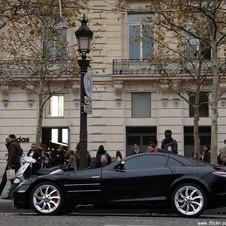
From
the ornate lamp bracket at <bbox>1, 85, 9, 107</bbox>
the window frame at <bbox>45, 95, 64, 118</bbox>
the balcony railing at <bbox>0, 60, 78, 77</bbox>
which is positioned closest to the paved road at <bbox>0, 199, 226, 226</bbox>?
the balcony railing at <bbox>0, 60, 78, 77</bbox>

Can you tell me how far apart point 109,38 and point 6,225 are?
21760 mm

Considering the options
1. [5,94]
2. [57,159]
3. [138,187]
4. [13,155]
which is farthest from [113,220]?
[5,94]

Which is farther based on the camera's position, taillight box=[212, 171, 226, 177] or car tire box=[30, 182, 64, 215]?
car tire box=[30, 182, 64, 215]

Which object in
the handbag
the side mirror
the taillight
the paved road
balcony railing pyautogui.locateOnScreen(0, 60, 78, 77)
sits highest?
balcony railing pyautogui.locateOnScreen(0, 60, 78, 77)

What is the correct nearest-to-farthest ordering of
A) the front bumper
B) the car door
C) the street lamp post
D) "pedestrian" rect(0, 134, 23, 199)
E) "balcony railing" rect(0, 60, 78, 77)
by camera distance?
the car door < the front bumper < the street lamp post < "pedestrian" rect(0, 134, 23, 199) < "balcony railing" rect(0, 60, 78, 77)

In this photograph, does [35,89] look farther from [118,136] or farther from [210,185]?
[210,185]

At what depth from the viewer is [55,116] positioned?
32.8 meters

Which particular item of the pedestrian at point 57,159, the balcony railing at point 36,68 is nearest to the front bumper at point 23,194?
the pedestrian at point 57,159

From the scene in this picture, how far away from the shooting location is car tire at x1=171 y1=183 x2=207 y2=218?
12.8m

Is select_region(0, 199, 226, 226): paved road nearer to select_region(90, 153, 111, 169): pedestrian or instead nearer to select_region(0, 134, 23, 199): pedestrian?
select_region(90, 153, 111, 169): pedestrian

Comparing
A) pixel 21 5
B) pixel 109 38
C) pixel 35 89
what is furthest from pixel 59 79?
pixel 21 5

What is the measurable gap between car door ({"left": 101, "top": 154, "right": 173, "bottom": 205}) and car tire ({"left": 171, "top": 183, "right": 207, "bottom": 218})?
256 millimetres

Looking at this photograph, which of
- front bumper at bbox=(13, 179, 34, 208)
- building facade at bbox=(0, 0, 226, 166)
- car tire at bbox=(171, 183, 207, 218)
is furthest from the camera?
building facade at bbox=(0, 0, 226, 166)

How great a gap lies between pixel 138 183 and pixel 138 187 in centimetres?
9
